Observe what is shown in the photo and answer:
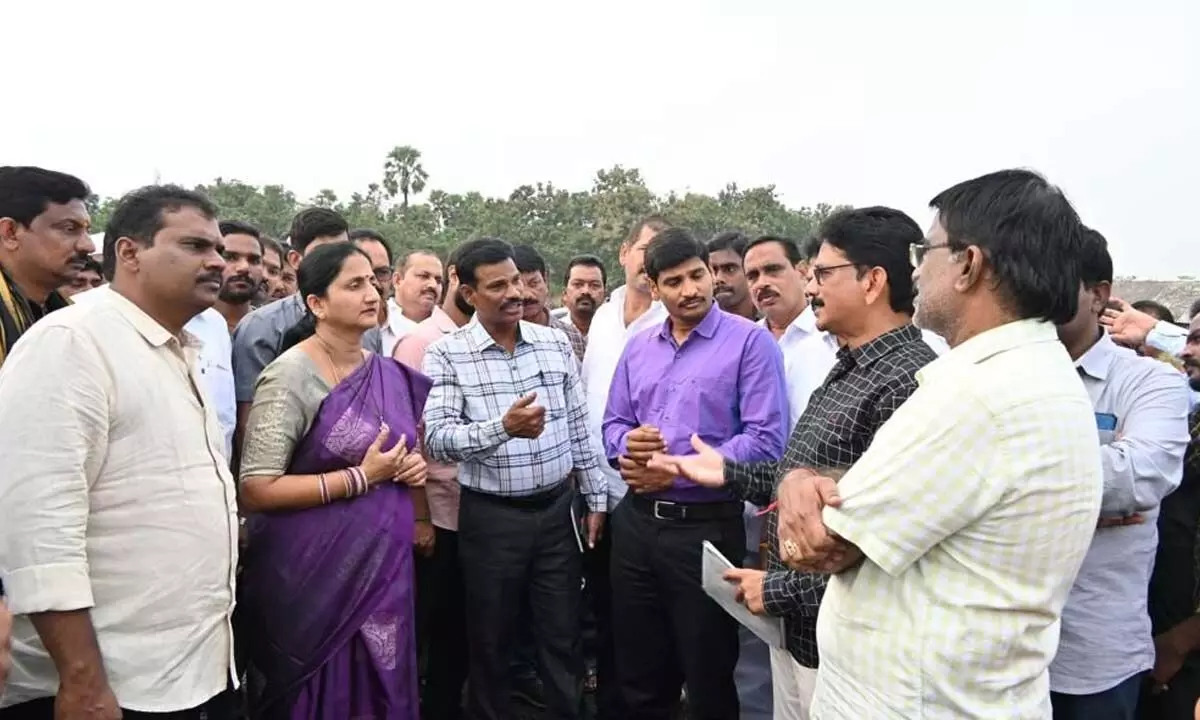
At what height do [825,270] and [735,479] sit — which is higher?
[825,270]

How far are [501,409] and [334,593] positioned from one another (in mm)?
1083

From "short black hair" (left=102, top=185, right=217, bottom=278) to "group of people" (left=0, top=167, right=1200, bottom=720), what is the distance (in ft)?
0.04

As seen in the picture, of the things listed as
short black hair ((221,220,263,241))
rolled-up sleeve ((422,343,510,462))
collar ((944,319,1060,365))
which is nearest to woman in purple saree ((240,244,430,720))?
rolled-up sleeve ((422,343,510,462))

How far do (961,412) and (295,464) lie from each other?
2.40 metres

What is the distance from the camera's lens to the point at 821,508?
1.69 m

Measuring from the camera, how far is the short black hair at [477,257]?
393cm

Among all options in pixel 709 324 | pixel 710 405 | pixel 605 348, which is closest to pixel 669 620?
pixel 710 405

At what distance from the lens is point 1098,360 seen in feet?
9.00

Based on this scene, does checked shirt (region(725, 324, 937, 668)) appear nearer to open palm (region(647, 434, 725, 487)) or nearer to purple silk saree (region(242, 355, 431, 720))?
open palm (region(647, 434, 725, 487))

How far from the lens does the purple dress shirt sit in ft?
11.4

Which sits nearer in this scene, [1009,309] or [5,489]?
[1009,309]

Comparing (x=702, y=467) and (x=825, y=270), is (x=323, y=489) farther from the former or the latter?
(x=825, y=270)

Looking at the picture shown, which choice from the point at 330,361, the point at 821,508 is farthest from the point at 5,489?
the point at 821,508

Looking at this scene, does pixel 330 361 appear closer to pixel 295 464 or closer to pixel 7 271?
pixel 295 464
